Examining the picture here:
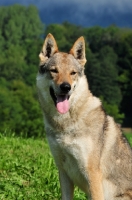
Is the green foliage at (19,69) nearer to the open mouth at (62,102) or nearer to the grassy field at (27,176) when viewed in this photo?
the grassy field at (27,176)

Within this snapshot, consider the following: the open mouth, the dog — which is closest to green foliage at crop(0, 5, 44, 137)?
the dog

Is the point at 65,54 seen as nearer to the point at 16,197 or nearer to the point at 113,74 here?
the point at 16,197

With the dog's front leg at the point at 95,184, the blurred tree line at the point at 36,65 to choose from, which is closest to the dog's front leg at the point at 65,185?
the dog's front leg at the point at 95,184

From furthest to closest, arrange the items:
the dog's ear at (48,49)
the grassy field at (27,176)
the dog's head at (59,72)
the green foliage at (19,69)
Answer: the green foliage at (19,69)
the grassy field at (27,176)
the dog's ear at (48,49)
the dog's head at (59,72)

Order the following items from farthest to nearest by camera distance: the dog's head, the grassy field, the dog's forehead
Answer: the grassy field
the dog's forehead
the dog's head

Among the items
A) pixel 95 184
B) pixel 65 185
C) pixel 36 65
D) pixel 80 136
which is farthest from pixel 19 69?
pixel 95 184

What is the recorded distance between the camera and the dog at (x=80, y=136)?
6.96 metres

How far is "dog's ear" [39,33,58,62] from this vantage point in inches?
295

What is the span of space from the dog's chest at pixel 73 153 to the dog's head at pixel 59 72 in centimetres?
41

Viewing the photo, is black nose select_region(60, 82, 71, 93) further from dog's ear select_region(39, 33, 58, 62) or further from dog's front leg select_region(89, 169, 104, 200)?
dog's front leg select_region(89, 169, 104, 200)

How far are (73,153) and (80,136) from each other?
25 cm

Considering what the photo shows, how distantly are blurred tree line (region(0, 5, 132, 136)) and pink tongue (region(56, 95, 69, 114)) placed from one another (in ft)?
137

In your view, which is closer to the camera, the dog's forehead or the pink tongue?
the pink tongue

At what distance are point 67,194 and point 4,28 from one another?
13345 cm
